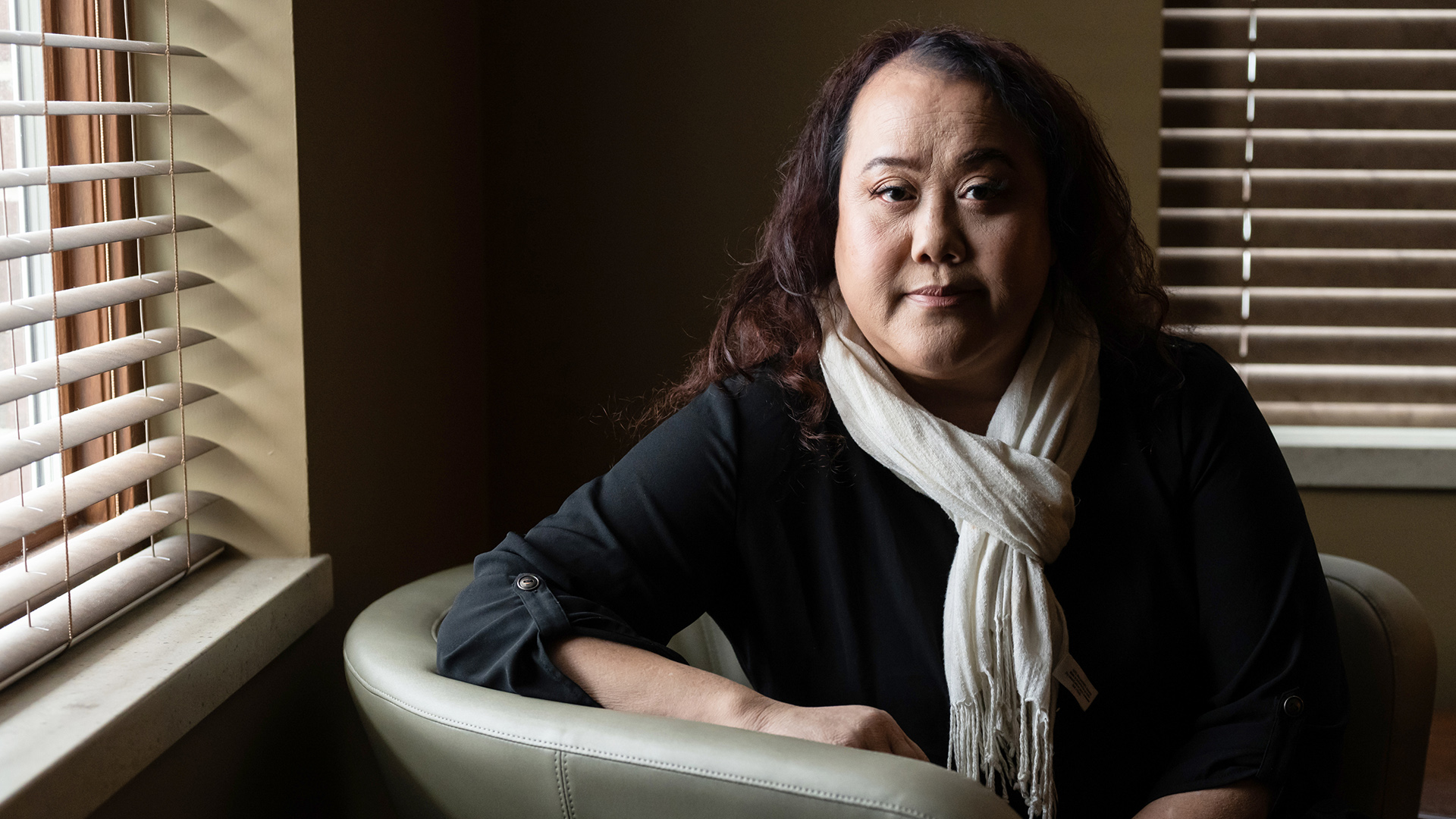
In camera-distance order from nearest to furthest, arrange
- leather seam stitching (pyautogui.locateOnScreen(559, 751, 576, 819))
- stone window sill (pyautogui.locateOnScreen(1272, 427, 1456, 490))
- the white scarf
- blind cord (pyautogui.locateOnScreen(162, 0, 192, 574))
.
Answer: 1. leather seam stitching (pyautogui.locateOnScreen(559, 751, 576, 819))
2. the white scarf
3. blind cord (pyautogui.locateOnScreen(162, 0, 192, 574))
4. stone window sill (pyautogui.locateOnScreen(1272, 427, 1456, 490))

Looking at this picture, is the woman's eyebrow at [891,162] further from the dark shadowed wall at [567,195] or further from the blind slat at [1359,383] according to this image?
the blind slat at [1359,383]

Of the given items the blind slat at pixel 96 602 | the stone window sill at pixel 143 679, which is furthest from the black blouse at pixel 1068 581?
the blind slat at pixel 96 602

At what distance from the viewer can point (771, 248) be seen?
4.96 feet

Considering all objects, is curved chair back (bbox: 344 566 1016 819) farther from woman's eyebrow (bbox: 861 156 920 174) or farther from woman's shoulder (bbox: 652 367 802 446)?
woman's eyebrow (bbox: 861 156 920 174)

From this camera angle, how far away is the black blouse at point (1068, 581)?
1256 mm

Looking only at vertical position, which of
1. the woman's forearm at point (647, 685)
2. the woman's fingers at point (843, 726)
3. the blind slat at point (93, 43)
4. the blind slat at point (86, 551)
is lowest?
the woman's fingers at point (843, 726)

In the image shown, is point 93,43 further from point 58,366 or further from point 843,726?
point 843,726

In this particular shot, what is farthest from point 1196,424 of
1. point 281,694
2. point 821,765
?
point 281,694

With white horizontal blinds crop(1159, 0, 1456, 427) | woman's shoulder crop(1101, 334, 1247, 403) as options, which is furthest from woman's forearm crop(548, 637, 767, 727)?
white horizontal blinds crop(1159, 0, 1456, 427)

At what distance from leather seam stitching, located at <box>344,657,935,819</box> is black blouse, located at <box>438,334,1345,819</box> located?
0.08m

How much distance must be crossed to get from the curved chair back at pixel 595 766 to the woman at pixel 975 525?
0.26 ft

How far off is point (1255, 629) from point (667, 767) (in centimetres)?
71

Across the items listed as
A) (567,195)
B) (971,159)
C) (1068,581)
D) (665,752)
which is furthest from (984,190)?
(567,195)

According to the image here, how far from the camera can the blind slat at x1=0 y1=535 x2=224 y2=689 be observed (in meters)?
1.13
